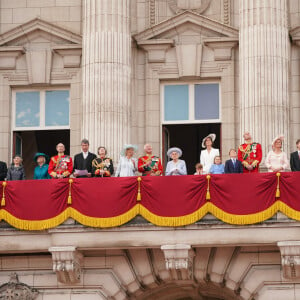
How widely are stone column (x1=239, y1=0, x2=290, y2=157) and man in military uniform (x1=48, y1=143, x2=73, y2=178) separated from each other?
20.4 ft

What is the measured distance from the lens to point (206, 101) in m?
49.2

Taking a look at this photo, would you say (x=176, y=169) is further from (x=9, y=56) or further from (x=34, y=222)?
(x=9, y=56)

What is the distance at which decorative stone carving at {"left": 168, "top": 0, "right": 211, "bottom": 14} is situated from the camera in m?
49.4

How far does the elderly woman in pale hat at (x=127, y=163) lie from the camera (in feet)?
143

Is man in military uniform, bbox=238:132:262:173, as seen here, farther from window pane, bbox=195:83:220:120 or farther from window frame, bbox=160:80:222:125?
window pane, bbox=195:83:220:120

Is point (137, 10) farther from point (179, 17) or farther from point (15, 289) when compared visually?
point (15, 289)

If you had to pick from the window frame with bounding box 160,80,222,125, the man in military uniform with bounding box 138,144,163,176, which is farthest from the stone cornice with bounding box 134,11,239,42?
the man in military uniform with bounding box 138,144,163,176

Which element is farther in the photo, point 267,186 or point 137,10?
point 137,10

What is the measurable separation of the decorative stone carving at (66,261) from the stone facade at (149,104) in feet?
0.14

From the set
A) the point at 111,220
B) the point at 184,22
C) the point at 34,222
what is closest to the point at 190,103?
the point at 184,22

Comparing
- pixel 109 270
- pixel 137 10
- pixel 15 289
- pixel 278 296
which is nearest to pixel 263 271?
pixel 278 296

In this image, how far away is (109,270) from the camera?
144 feet

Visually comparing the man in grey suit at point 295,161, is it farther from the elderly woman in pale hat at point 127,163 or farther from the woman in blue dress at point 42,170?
the woman in blue dress at point 42,170

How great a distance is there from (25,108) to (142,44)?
4668mm
